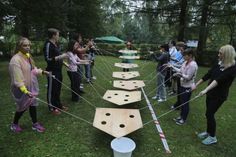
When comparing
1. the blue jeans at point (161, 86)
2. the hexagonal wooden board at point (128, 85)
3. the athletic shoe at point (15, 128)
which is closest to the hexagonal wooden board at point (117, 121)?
the athletic shoe at point (15, 128)

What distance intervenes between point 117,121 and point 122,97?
1.37 meters

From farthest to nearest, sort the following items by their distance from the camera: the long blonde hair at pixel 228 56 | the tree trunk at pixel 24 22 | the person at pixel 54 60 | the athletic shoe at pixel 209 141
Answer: the tree trunk at pixel 24 22, the person at pixel 54 60, the athletic shoe at pixel 209 141, the long blonde hair at pixel 228 56

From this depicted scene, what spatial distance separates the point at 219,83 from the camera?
3.35 m

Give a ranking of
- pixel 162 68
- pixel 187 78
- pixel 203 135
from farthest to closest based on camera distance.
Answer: pixel 162 68 < pixel 187 78 < pixel 203 135

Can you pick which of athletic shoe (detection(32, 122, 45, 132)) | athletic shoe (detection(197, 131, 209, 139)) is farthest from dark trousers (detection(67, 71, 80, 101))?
athletic shoe (detection(197, 131, 209, 139))

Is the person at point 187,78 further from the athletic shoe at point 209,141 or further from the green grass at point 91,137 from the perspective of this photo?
the athletic shoe at point 209,141

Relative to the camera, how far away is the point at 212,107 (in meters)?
3.53

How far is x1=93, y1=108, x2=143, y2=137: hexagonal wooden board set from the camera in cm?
335

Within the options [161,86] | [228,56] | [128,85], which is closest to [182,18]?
[161,86]

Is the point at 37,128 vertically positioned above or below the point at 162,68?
below

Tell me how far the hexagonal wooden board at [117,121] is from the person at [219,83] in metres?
1.16

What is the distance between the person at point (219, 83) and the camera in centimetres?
323

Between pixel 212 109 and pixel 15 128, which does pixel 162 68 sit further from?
pixel 15 128

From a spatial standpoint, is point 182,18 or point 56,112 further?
point 182,18
